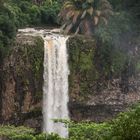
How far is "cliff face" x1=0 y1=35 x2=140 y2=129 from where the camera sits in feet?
102

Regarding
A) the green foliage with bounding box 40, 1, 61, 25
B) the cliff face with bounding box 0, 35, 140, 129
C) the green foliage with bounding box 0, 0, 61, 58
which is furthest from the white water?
the green foliage with bounding box 40, 1, 61, 25

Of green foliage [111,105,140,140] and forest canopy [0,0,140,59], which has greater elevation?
forest canopy [0,0,140,59]

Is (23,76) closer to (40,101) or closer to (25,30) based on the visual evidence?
(40,101)

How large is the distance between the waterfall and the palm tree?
1609 millimetres

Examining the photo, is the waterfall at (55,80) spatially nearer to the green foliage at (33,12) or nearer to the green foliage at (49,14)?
the green foliage at (33,12)

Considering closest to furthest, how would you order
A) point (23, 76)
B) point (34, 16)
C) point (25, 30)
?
point (23, 76) < point (25, 30) < point (34, 16)

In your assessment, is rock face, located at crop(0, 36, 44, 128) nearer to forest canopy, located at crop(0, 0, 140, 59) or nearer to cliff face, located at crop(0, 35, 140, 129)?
cliff face, located at crop(0, 35, 140, 129)

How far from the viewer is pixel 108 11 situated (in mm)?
33219

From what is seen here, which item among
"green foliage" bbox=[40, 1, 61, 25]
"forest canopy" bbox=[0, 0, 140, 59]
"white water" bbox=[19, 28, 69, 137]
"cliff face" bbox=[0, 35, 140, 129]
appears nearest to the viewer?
"forest canopy" bbox=[0, 0, 140, 59]

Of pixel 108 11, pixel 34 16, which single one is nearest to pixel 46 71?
pixel 108 11

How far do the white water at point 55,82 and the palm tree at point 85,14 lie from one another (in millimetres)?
1525

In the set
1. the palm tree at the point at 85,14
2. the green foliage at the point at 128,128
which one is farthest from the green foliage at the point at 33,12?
the green foliage at the point at 128,128

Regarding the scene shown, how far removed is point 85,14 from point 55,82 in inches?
177

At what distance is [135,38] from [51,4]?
1015cm
